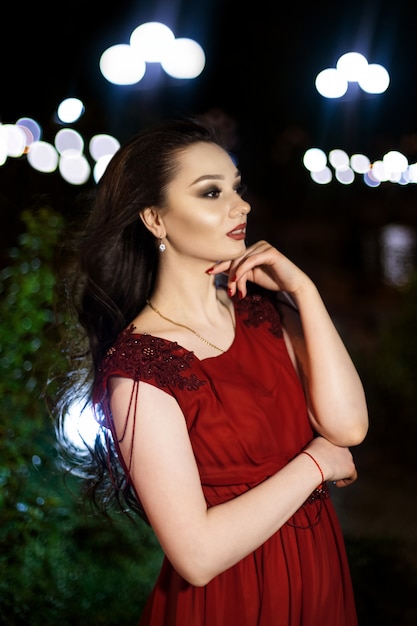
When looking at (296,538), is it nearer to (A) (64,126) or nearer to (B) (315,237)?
(A) (64,126)

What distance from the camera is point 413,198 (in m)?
20.5

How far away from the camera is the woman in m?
1.60

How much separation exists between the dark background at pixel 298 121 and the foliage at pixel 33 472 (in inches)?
22.3

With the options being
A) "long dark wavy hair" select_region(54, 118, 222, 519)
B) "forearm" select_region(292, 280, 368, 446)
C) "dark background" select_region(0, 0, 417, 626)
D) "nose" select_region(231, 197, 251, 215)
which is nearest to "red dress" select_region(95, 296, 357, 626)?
"forearm" select_region(292, 280, 368, 446)

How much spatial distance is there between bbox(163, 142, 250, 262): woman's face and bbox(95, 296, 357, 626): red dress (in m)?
0.27

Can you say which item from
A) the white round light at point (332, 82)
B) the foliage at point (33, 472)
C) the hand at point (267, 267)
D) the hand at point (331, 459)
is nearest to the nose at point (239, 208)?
the hand at point (267, 267)

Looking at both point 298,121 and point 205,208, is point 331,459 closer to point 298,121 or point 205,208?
point 205,208

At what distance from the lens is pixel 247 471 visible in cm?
175

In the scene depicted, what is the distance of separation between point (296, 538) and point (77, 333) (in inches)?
39.5

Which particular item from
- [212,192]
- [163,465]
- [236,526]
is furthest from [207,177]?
[236,526]

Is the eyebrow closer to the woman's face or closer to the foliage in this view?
the woman's face

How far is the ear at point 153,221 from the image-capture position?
6.30ft

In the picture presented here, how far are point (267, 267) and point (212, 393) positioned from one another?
422 millimetres

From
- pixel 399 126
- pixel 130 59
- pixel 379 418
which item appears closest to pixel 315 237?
pixel 399 126
